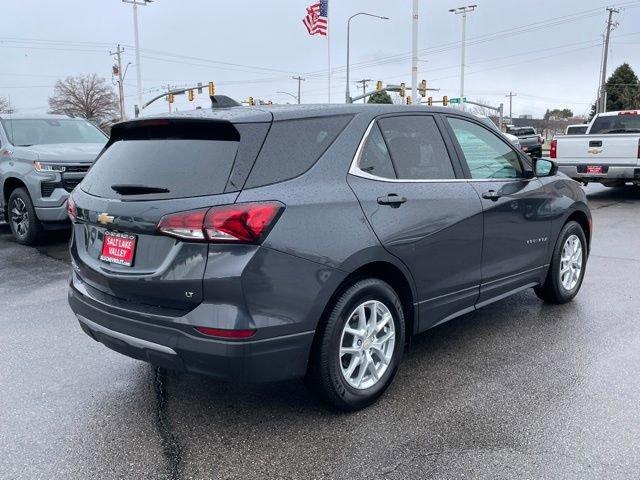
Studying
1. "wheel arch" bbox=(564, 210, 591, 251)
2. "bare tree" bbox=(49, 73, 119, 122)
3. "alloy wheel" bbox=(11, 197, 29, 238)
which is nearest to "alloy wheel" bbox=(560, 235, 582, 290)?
"wheel arch" bbox=(564, 210, 591, 251)

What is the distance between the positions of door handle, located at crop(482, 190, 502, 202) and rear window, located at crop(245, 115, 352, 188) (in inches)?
53.4

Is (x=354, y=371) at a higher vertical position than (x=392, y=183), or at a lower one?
lower

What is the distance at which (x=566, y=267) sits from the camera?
5.43m

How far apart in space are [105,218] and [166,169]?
453 millimetres

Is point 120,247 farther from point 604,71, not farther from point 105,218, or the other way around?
point 604,71

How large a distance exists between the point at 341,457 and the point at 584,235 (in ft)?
12.3

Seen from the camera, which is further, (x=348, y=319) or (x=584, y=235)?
(x=584, y=235)

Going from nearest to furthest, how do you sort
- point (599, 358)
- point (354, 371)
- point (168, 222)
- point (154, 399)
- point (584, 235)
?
point (168, 222)
point (354, 371)
point (154, 399)
point (599, 358)
point (584, 235)

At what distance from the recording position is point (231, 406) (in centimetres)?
357

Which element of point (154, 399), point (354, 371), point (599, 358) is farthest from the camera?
point (599, 358)

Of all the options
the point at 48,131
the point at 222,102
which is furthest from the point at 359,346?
the point at 48,131

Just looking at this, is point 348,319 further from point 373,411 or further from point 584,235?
point 584,235

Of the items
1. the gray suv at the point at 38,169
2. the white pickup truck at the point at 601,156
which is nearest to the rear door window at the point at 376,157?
the gray suv at the point at 38,169

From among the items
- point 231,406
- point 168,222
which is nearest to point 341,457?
point 231,406
